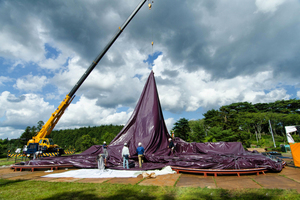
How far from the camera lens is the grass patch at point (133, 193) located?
3.60m

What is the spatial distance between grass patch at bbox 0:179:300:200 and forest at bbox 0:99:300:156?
699 inches

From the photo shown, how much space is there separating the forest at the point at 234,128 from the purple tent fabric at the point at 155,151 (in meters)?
11.9

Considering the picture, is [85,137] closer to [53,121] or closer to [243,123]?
[53,121]

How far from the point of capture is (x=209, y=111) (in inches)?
1531

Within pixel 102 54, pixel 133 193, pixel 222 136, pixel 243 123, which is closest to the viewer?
pixel 133 193

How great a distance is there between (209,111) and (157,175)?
118 feet

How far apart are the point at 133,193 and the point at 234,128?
78.2 ft

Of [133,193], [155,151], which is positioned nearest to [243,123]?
[155,151]

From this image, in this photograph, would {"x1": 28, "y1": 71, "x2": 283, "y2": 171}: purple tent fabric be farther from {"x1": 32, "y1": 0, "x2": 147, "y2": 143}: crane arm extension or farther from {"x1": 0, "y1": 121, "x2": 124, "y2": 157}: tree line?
{"x1": 0, "y1": 121, "x2": 124, "y2": 157}: tree line

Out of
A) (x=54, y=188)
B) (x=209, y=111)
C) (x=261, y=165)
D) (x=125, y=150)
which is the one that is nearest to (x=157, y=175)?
(x=125, y=150)

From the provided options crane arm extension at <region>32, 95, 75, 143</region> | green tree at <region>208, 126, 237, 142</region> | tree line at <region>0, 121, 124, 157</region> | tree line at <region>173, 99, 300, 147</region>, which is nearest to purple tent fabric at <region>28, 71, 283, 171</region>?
crane arm extension at <region>32, 95, 75, 143</region>

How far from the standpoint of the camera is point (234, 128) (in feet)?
77.7

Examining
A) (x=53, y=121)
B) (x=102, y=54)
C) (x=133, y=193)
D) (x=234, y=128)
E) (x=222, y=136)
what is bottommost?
(x=133, y=193)

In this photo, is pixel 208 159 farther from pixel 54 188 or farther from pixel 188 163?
pixel 54 188
